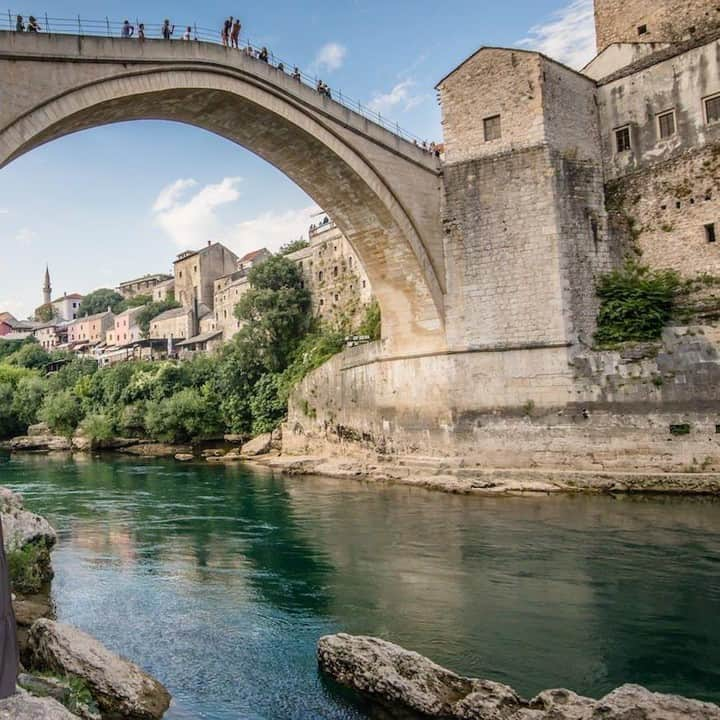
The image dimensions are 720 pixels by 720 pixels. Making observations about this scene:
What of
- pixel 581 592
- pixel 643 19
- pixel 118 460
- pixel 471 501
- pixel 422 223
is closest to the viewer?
pixel 581 592

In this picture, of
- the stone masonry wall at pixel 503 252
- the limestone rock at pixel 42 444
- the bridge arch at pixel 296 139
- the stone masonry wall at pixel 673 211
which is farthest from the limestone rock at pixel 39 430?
the stone masonry wall at pixel 673 211

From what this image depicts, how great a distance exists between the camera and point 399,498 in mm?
12922

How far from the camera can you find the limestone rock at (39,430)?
3127cm

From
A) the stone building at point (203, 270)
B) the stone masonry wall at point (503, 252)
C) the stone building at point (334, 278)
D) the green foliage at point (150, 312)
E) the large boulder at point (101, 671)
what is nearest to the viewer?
the large boulder at point (101, 671)

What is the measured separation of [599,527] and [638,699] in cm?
629

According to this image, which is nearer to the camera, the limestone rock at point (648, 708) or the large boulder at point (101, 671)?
the limestone rock at point (648, 708)

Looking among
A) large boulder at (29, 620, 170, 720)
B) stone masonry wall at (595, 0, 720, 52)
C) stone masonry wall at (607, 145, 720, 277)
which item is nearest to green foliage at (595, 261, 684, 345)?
stone masonry wall at (607, 145, 720, 277)

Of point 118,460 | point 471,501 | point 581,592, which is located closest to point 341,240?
point 118,460

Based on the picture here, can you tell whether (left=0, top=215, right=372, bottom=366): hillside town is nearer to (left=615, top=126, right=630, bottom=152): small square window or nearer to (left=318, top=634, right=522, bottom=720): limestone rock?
(left=615, top=126, right=630, bottom=152): small square window

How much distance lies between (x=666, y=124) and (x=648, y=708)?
12957 millimetres

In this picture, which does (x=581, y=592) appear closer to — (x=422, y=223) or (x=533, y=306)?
(x=533, y=306)

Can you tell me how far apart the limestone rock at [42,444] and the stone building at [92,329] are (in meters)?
31.1

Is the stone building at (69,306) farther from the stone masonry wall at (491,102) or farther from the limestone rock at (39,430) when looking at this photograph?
the stone masonry wall at (491,102)

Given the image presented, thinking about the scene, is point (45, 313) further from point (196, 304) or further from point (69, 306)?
point (196, 304)
